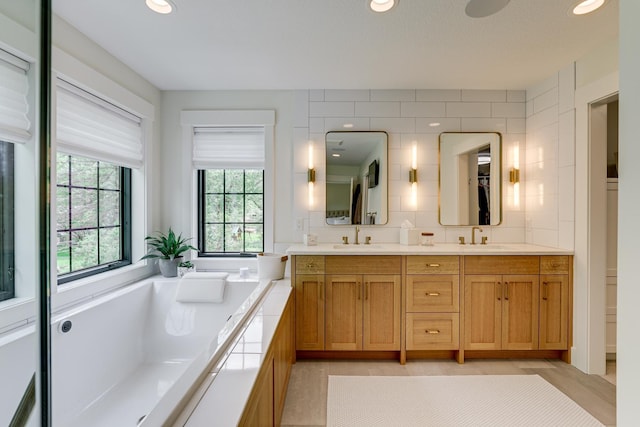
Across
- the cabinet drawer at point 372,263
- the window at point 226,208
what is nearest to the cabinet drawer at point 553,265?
the cabinet drawer at point 372,263

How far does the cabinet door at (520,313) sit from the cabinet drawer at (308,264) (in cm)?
143

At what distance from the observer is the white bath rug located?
1811mm

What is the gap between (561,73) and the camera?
2.53 meters

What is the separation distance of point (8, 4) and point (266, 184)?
224 centimetres

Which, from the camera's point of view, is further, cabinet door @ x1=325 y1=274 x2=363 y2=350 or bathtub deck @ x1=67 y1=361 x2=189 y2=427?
cabinet door @ x1=325 y1=274 x2=363 y2=350

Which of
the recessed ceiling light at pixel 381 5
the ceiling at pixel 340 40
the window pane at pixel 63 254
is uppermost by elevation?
the ceiling at pixel 340 40

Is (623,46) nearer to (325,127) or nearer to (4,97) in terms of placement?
(4,97)

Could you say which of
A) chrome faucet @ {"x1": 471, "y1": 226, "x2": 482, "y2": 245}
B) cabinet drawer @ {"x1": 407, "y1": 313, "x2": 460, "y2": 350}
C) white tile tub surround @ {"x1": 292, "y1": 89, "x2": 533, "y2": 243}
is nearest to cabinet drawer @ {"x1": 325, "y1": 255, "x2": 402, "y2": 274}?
cabinet drawer @ {"x1": 407, "y1": 313, "x2": 460, "y2": 350}

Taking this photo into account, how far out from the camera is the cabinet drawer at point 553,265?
246 centimetres

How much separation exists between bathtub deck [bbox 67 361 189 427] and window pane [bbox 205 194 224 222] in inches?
50.9

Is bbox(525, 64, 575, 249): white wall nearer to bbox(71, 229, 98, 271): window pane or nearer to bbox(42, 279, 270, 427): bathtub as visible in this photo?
bbox(42, 279, 270, 427): bathtub

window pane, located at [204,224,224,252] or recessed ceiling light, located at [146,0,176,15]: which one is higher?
recessed ceiling light, located at [146,0,176,15]

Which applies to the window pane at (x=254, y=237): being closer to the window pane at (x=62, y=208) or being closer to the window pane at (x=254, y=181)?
the window pane at (x=254, y=181)

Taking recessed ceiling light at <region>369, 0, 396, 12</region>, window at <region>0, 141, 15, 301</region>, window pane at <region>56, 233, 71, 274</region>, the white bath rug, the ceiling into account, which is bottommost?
the white bath rug
